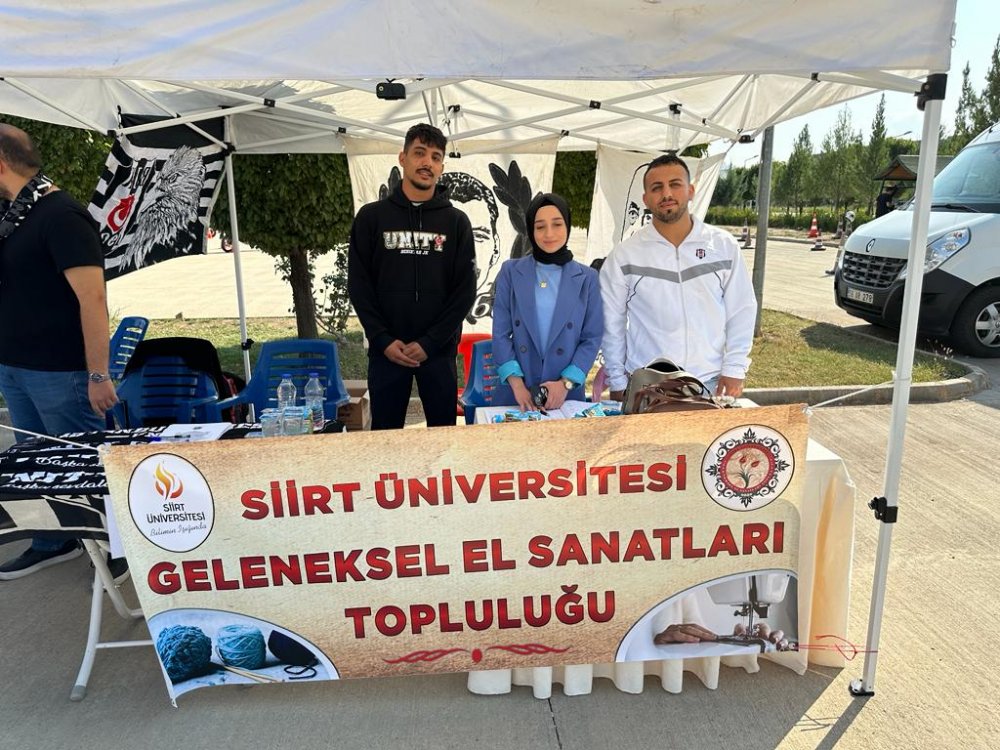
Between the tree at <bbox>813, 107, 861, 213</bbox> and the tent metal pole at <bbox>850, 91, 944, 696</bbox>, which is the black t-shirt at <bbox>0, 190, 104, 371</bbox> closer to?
the tent metal pole at <bbox>850, 91, 944, 696</bbox>

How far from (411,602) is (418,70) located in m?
1.75

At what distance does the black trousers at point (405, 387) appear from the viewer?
12.4 ft

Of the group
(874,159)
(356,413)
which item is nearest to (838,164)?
(874,159)

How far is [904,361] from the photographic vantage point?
2.47 m

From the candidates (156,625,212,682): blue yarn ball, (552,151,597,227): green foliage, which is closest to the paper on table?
(156,625,212,682): blue yarn ball

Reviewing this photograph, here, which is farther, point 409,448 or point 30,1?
point 409,448

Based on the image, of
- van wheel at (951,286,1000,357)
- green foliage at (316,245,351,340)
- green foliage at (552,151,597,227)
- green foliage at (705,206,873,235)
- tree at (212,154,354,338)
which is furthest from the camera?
green foliage at (705,206,873,235)

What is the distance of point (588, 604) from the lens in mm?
2566

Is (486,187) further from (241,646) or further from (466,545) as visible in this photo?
(241,646)

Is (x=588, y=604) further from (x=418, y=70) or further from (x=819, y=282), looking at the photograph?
(x=819, y=282)

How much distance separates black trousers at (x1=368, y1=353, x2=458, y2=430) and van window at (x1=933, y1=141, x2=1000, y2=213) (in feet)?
24.9

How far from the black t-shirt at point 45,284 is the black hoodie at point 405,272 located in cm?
119

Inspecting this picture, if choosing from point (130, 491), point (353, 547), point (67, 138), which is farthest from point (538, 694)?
point (67, 138)

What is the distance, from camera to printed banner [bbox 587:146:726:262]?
6473mm
